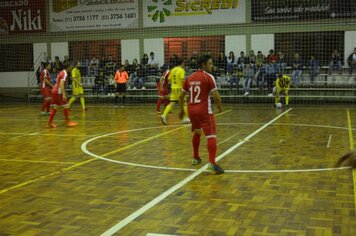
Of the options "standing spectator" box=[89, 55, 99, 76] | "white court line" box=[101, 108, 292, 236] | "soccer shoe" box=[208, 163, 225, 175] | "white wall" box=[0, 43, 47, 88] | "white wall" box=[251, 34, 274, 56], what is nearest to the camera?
"white court line" box=[101, 108, 292, 236]

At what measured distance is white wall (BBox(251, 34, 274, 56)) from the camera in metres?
23.1

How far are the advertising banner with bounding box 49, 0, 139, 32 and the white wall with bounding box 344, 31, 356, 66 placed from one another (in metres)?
11.1

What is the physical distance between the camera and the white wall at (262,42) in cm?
2308

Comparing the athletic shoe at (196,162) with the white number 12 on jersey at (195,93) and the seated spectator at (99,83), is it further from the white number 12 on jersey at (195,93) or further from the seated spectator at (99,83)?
the seated spectator at (99,83)

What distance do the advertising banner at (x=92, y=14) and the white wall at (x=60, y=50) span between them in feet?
2.86

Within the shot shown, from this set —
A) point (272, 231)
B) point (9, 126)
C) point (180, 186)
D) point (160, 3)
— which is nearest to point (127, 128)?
point (9, 126)

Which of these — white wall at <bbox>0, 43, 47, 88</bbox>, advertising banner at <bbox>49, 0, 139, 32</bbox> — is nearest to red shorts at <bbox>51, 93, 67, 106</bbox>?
advertising banner at <bbox>49, 0, 139, 32</bbox>

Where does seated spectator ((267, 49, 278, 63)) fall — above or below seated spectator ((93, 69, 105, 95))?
above

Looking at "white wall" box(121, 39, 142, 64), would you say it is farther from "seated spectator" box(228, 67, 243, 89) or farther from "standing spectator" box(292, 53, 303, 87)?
"standing spectator" box(292, 53, 303, 87)

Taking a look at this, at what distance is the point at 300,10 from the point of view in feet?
73.2

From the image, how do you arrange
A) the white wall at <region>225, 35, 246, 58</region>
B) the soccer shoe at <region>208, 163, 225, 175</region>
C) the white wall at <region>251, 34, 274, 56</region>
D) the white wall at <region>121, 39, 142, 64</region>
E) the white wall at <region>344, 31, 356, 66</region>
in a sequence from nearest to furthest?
the soccer shoe at <region>208, 163, 225, 175</region>
the white wall at <region>344, 31, 356, 66</region>
the white wall at <region>251, 34, 274, 56</region>
the white wall at <region>225, 35, 246, 58</region>
the white wall at <region>121, 39, 142, 64</region>

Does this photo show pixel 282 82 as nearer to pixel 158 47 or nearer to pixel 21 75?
pixel 158 47

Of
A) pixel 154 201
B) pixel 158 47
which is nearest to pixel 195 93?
pixel 154 201

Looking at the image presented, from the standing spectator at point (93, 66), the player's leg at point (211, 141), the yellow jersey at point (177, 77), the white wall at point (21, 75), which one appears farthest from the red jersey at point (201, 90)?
the white wall at point (21, 75)
